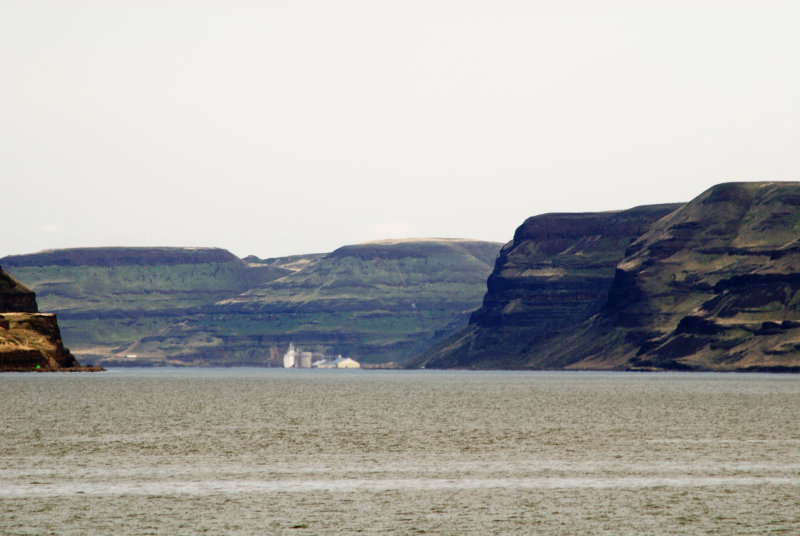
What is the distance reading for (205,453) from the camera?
92750 millimetres

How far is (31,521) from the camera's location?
188 ft

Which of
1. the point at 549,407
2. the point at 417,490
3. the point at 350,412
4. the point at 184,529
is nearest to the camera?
the point at 184,529

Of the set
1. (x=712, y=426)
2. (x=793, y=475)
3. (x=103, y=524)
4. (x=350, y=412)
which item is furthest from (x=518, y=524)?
(x=350, y=412)

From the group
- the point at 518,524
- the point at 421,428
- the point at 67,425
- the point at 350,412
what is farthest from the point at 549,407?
the point at 518,524

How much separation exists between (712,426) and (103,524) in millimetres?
83847

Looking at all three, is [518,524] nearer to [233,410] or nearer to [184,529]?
[184,529]

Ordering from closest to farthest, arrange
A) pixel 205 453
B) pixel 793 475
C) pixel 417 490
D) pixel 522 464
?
pixel 417 490, pixel 793 475, pixel 522 464, pixel 205 453

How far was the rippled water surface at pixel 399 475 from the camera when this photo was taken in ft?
191

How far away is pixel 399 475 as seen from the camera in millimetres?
77875

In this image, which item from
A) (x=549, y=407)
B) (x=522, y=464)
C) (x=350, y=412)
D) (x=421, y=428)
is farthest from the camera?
(x=549, y=407)

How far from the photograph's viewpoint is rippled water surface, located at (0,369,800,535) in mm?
58219

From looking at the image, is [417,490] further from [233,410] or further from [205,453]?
[233,410]

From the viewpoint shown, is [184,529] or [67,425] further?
[67,425]

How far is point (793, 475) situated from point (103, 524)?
42109mm
